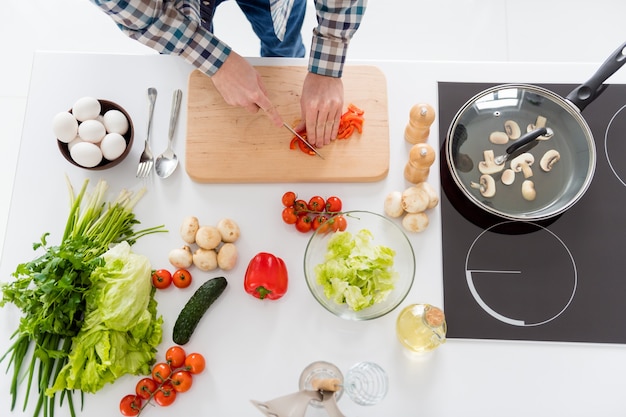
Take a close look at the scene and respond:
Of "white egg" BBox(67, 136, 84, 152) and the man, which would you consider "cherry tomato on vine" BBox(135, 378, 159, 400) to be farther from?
the man

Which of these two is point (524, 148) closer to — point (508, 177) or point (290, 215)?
point (508, 177)

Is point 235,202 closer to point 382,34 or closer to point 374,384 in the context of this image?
point 374,384

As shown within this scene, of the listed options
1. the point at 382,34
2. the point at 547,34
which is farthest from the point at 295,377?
the point at 547,34

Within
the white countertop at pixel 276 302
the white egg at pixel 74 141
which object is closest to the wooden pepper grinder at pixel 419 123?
the white countertop at pixel 276 302

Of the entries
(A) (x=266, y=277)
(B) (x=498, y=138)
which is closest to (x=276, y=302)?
(A) (x=266, y=277)

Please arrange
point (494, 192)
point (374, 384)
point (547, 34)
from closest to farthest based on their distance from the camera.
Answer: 1. point (374, 384)
2. point (494, 192)
3. point (547, 34)

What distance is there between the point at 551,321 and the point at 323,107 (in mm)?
717

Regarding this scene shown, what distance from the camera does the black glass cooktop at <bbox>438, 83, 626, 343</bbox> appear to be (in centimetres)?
106

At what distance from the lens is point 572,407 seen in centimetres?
102

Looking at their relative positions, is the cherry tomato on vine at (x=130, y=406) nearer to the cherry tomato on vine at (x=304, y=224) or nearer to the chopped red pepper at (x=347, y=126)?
the cherry tomato on vine at (x=304, y=224)

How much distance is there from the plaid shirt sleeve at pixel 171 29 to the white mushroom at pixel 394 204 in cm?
52

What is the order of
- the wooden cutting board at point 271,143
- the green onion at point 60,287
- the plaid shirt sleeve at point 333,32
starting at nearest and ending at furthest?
1. the green onion at point 60,287
2. the plaid shirt sleeve at point 333,32
3. the wooden cutting board at point 271,143

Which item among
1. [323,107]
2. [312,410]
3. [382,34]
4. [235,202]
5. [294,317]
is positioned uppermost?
[382,34]

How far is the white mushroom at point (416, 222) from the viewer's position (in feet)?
3.60
